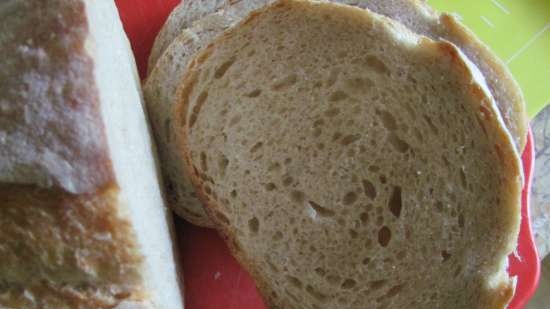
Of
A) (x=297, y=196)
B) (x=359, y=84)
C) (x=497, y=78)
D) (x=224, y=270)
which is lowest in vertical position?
(x=224, y=270)

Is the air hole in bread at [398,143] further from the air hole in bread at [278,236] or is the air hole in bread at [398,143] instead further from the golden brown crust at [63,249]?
the golden brown crust at [63,249]

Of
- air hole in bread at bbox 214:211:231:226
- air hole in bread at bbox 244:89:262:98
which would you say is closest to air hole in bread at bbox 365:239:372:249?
air hole in bread at bbox 214:211:231:226

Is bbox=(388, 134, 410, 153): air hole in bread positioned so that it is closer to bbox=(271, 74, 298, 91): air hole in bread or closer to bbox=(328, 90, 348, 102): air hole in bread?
bbox=(328, 90, 348, 102): air hole in bread

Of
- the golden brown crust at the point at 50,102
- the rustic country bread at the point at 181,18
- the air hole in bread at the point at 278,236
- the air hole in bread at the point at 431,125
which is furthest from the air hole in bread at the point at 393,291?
the rustic country bread at the point at 181,18

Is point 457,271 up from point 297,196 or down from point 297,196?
up

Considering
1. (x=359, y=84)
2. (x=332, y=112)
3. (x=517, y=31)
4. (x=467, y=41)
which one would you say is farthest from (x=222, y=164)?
(x=517, y=31)

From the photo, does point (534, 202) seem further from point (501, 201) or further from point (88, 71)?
point (88, 71)

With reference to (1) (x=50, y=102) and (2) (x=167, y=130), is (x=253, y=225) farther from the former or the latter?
(1) (x=50, y=102)

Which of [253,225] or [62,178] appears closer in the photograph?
[62,178]
